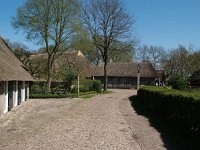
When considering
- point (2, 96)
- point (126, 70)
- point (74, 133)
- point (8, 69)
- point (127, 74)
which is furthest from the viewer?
point (126, 70)

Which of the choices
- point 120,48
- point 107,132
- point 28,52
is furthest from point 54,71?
point 107,132

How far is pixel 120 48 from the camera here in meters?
55.7

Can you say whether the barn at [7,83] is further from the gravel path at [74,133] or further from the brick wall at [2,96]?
the gravel path at [74,133]

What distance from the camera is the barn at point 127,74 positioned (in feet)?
241

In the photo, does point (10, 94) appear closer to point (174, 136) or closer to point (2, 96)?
point (2, 96)

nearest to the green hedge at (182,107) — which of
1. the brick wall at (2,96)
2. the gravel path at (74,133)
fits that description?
the gravel path at (74,133)

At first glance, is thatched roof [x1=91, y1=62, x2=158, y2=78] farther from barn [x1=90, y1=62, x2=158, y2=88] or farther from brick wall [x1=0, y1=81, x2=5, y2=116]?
brick wall [x1=0, y1=81, x2=5, y2=116]

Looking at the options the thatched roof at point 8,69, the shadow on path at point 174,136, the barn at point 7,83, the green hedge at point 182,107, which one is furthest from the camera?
the barn at point 7,83

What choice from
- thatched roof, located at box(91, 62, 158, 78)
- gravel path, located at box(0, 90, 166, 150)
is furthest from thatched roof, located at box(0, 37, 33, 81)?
thatched roof, located at box(91, 62, 158, 78)

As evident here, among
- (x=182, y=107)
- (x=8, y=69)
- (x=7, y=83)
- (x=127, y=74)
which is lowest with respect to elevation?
(x=182, y=107)

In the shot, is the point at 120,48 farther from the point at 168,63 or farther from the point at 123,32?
the point at 168,63

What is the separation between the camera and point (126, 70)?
7481 centimetres

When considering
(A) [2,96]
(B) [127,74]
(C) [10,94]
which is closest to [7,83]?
(C) [10,94]

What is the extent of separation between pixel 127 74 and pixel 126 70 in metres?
1.37
